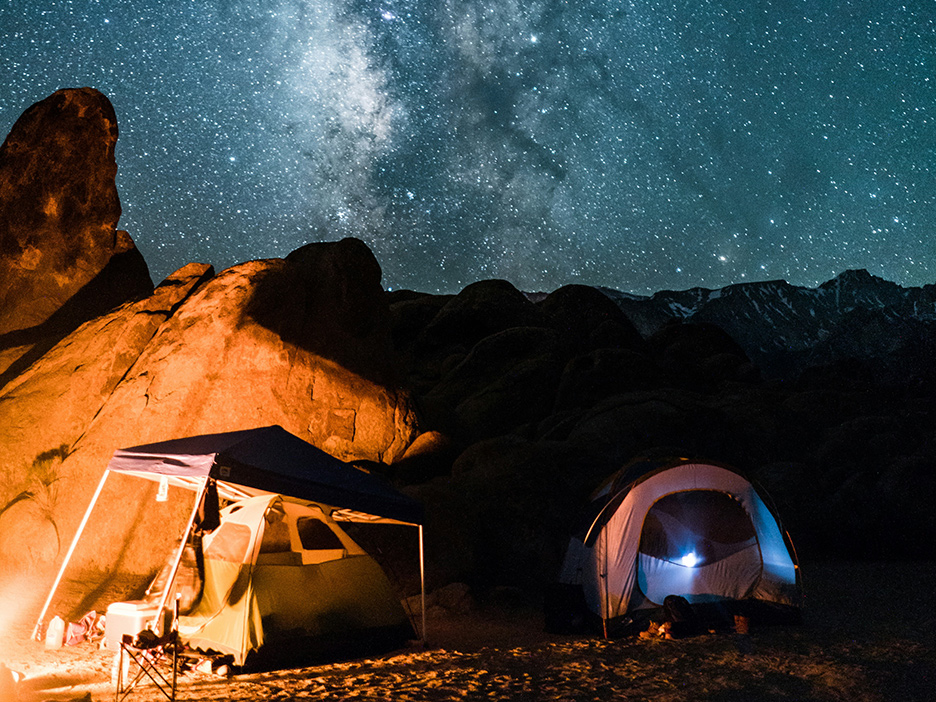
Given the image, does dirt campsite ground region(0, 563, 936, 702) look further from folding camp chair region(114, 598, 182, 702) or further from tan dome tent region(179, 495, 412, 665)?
tan dome tent region(179, 495, 412, 665)

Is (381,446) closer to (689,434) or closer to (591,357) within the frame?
(689,434)

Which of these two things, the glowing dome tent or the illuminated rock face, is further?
the illuminated rock face

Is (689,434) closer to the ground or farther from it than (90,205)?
closer to the ground

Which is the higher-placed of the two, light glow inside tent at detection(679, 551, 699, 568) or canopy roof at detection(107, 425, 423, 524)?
canopy roof at detection(107, 425, 423, 524)

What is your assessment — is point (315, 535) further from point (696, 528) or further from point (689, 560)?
point (696, 528)

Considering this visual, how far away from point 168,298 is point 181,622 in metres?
9.75

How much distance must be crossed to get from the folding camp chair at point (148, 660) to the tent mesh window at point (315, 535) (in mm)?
1947

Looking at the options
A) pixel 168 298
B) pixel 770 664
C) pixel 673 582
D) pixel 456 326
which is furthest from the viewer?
pixel 456 326

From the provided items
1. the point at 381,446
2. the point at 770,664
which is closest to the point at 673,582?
the point at 770,664

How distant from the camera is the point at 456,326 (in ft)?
131

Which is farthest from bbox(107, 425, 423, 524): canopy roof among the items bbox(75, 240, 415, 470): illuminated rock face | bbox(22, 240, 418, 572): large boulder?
bbox(75, 240, 415, 470): illuminated rock face

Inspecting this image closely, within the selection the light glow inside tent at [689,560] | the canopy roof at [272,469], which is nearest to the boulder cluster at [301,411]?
the light glow inside tent at [689,560]

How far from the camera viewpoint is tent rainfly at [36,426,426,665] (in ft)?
27.8

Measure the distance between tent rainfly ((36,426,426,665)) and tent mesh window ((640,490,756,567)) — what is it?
172 inches
